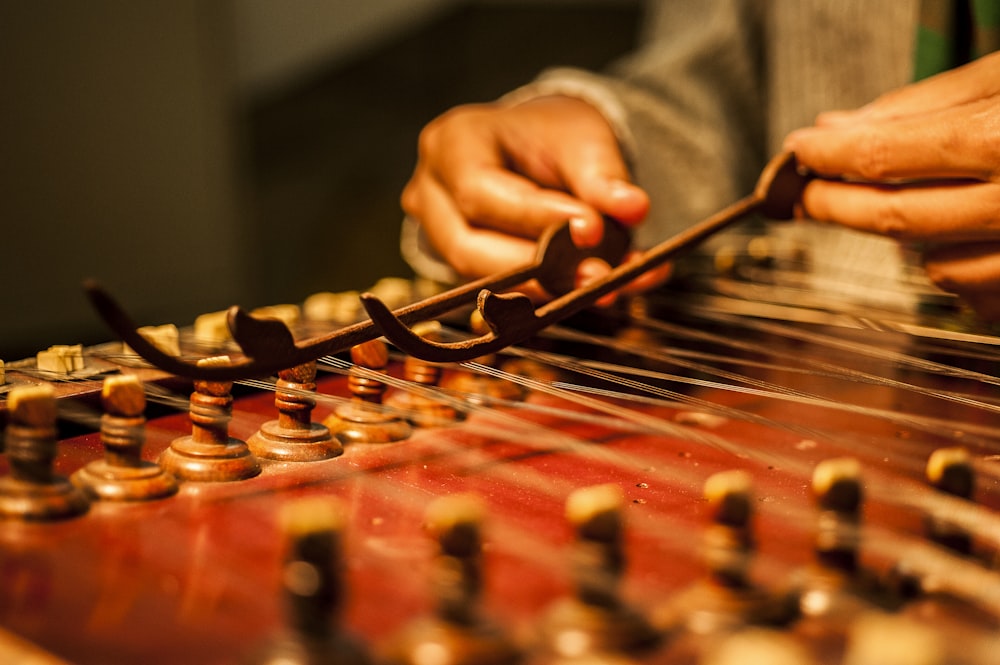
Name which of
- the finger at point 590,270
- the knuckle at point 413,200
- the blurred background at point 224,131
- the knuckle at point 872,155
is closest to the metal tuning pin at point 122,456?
the finger at point 590,270

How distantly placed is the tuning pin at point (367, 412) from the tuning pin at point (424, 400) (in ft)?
0.08

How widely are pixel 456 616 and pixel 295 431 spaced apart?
32 cm

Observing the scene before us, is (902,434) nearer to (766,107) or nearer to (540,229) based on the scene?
(540,229)

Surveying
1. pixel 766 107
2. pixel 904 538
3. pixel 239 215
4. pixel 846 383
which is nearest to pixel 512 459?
pixel 904 538

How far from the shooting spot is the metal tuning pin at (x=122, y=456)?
59cm

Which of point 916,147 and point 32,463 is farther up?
point 916,147

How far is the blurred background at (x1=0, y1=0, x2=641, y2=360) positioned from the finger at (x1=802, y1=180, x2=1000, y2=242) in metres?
2.76

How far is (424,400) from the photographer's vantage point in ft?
2.72

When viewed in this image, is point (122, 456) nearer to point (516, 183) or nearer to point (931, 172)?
point (516, 183)

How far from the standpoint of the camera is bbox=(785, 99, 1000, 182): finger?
0.95m

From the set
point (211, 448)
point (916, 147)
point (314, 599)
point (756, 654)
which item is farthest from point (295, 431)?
point (916, 147)

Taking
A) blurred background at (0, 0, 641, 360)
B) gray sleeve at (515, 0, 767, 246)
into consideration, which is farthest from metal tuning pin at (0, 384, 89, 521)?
blurred background at (0, 0, 641, 360)

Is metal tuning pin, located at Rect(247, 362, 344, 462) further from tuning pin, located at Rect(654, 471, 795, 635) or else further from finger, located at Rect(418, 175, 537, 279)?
finger, located at Rect(418, 175, 537, 279)

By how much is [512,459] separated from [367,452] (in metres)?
0.11
